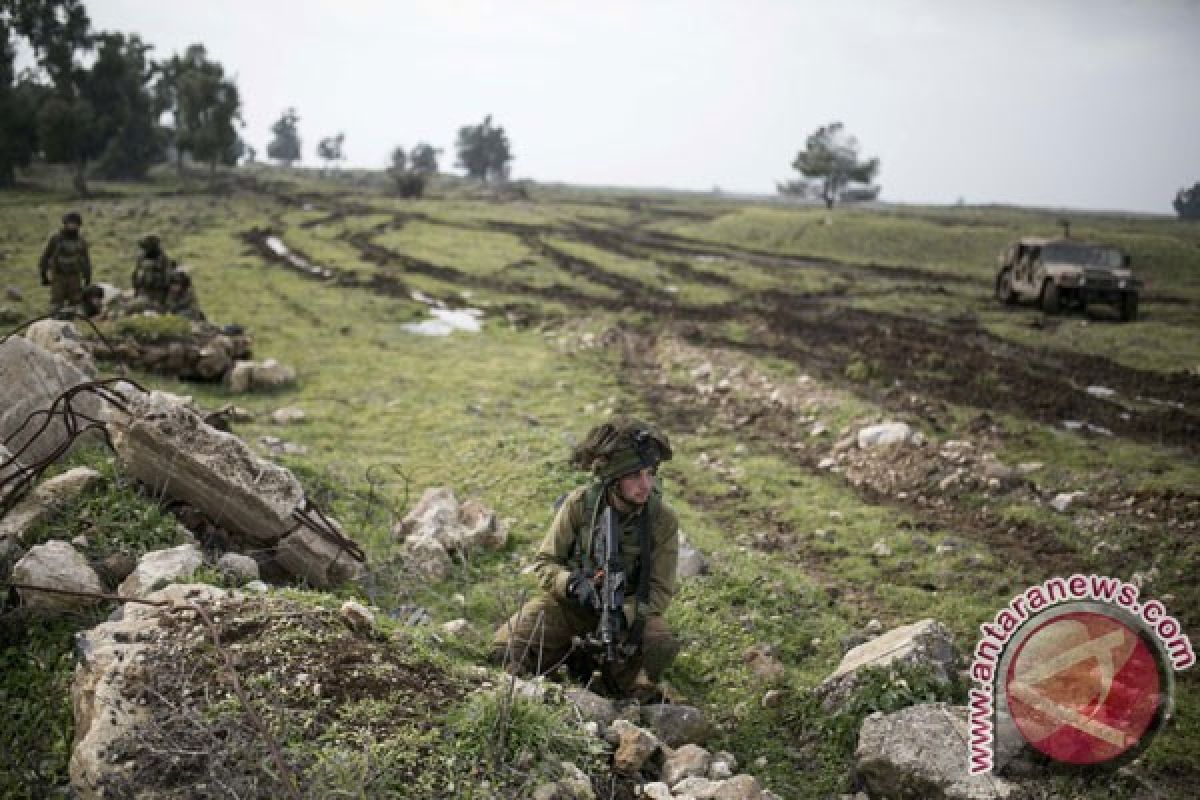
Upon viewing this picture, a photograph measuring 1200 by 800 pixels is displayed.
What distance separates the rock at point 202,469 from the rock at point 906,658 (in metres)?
3.54

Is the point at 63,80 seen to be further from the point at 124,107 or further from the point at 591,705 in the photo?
the point at 591,705

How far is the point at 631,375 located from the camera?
12891mm

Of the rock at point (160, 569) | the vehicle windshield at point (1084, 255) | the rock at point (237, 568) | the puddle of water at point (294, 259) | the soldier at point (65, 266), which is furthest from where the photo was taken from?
the puddle of water at point (294, 259)

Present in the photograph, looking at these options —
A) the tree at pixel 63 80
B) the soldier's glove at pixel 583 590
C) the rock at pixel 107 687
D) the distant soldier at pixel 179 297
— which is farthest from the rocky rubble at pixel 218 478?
the tree at pixel 63 80

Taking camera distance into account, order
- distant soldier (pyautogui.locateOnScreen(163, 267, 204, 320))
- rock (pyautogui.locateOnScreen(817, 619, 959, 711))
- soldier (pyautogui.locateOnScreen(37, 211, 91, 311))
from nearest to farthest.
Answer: rock (pyautogui.locateOnScreen(817, 619, 959, 711)) → distant soldier (pyautogui.locateOnScreen(163, 267, 204, 320)) → soldier (pyautogui.locateOnScreen(37, 211, 91, 311))

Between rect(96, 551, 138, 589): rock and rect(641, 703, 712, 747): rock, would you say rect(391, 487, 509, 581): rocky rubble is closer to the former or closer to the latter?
rect(96, 551, 138, 589): rock

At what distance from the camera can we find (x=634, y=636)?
4059 millimetres

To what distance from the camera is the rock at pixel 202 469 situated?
14.3 ft

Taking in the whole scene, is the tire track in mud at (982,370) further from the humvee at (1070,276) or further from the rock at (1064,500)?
the rock at (1064,500)

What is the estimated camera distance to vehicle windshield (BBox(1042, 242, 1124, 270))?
18.1 meters

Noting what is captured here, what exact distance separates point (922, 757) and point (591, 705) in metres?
1.61

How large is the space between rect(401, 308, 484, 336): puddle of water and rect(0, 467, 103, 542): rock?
1119 centimetres

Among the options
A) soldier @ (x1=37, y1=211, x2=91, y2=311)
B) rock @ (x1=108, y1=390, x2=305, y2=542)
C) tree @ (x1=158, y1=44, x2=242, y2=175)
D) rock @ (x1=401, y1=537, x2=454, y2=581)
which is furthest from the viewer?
tree @ (x1=158, y1=44, x2=242, y2=175)

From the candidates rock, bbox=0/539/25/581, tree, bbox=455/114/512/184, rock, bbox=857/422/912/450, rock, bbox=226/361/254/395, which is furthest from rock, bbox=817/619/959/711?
tree, bbox=455/114/512/184
